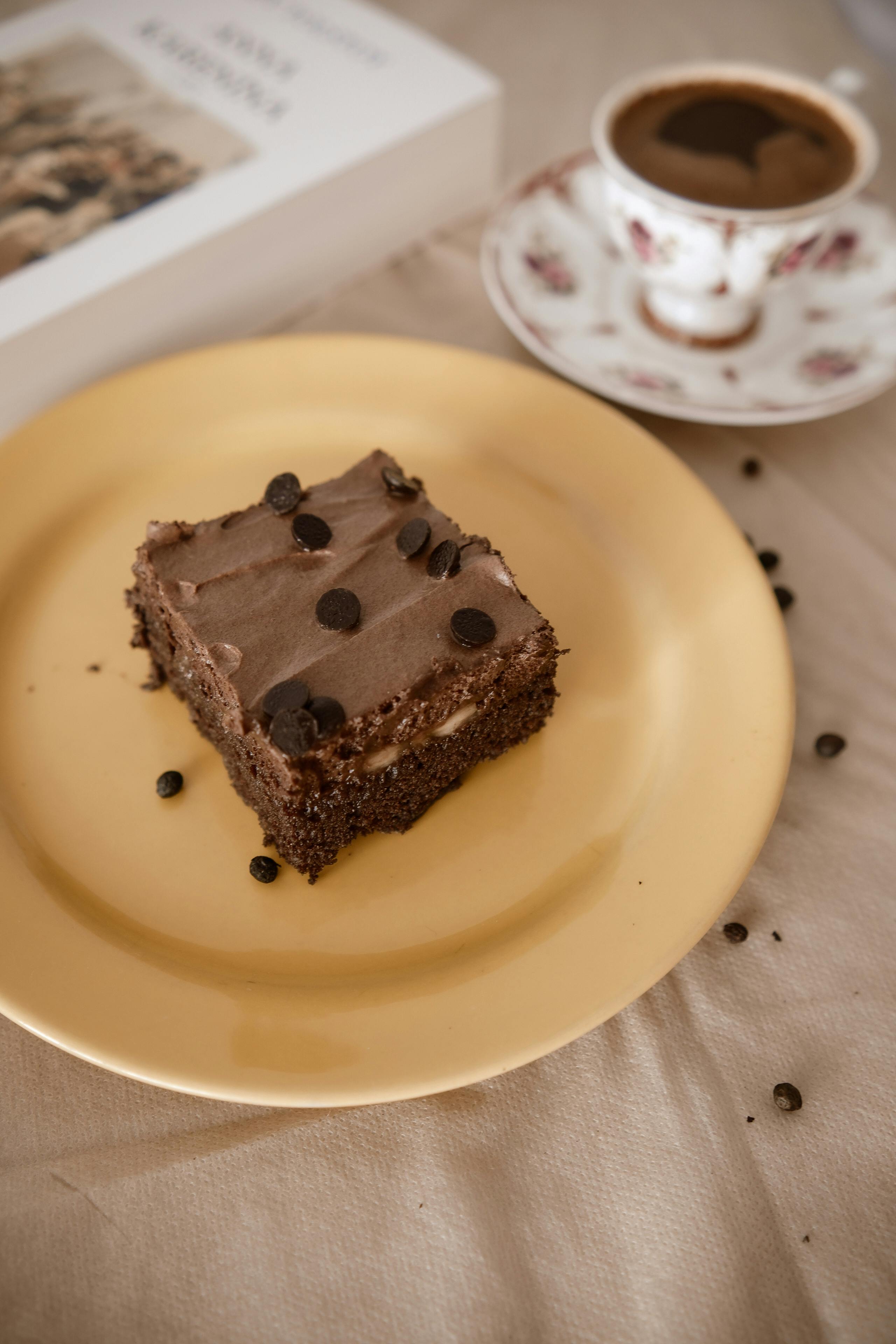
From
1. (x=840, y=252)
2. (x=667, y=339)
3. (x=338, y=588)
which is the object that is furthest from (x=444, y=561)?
(x=840, y=252)

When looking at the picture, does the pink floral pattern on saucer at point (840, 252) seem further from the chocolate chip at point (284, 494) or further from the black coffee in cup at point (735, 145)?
the chocolate chip at point (284, 494)

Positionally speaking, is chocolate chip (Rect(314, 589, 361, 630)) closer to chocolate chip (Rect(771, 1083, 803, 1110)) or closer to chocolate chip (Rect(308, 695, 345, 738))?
chocolate chip (Rect(308, 695, 345, 738))

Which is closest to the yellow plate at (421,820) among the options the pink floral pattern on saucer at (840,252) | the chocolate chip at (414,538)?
the chocolate chip at (414,538)

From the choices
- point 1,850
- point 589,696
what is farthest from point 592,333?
point 1,850

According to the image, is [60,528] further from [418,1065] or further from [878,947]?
[878,947]

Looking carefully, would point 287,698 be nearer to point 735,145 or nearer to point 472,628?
point 472,628
